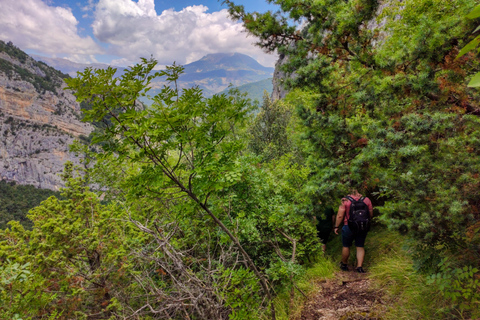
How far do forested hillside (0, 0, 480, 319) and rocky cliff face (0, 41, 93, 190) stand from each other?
9013 cm

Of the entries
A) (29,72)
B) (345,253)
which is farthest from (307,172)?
(29,72)

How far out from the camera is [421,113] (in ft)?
11.5

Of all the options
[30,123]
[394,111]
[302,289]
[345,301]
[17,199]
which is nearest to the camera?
[394,111]

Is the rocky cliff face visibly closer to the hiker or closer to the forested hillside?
the forested hillside

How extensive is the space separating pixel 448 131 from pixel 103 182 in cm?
957

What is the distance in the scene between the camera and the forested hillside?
2.79 metres

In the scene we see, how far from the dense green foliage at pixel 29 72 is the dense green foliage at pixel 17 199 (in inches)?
1501

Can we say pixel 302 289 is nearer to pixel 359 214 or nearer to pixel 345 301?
pixel 345 301

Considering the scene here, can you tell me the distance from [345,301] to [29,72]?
12187cm

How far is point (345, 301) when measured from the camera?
4.16m

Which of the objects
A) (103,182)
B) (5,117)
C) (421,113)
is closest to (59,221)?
(103,182)

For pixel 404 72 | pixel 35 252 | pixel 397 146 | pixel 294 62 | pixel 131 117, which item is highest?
pixel 294 62

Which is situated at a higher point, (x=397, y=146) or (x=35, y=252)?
(x=397, y=146)

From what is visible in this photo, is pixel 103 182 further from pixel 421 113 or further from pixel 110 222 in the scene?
pixel 421 113
